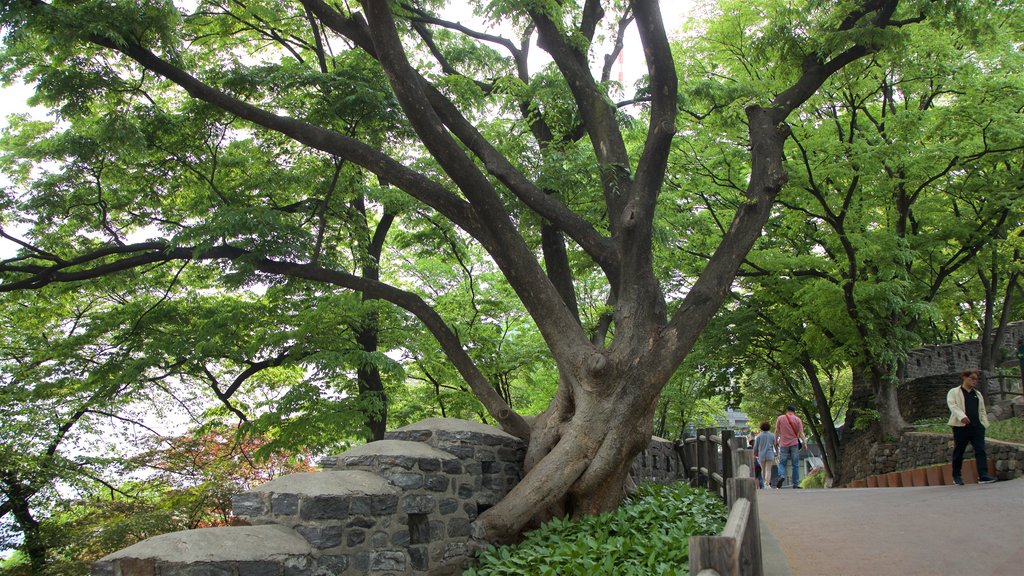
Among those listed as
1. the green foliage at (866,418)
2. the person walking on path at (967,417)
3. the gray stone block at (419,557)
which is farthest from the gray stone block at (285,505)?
the green foliage at (866,418)

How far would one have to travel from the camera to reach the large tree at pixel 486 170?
24.8ft

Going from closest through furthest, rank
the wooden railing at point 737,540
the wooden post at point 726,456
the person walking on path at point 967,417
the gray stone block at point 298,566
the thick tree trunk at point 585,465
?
the wooden railing at point 737,540, the gray stone block at point 298,566, the thick tree trunk at point 585,465, the wooden post at point 726,456, the person walking on path at point 967,417

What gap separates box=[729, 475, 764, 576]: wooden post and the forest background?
348 centimetres

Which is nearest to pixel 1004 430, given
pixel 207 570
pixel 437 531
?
pixel 437 531

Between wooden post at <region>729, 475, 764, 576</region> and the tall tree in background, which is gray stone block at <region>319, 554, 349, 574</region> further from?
the tall tree in background

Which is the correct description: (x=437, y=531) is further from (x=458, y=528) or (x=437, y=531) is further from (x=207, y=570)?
(x=207, y=570)

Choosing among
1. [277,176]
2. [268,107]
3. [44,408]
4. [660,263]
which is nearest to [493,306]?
[660,263]

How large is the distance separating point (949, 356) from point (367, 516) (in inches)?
823

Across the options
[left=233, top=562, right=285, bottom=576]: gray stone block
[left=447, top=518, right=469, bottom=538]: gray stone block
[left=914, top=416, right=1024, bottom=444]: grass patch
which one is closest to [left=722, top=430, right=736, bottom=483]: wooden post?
[left=447, top=518, right=469, bottom=538]: gray stone block

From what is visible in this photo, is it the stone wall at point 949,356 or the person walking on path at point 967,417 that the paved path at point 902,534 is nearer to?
the person walking on path at point 967,417

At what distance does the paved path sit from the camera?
497cm

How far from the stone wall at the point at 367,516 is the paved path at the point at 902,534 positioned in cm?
277

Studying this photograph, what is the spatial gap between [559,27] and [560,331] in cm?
398

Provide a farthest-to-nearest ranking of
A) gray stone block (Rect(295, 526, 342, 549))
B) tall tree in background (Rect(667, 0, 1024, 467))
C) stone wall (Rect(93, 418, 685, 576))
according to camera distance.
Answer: tall tree in background (Rect(667, 0, 1024, 467)) < gray stone block (Rect(295, 526, 342, 549)) < stone wall (Rect(93, 418, 685, 576))
